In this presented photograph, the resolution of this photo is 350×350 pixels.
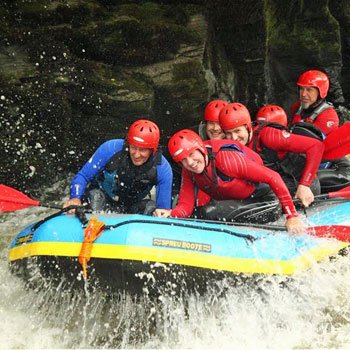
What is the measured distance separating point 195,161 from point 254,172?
515 mm

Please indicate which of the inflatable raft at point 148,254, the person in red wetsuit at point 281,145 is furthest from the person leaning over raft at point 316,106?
the inflatable raft at point 148,254

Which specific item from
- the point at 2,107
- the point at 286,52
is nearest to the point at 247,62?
the point at 286,52

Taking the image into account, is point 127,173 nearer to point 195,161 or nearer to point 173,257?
point 195,161

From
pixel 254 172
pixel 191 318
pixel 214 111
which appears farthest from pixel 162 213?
pixel 214 111

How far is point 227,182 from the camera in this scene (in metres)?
4.35

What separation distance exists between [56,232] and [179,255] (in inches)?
39.2

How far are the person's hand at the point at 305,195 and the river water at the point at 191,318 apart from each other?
2.07 ft

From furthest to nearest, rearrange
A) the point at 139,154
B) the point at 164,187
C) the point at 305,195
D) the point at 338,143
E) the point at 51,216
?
the point at 338,143 → the point at 164,187 → the point at 305,195 → the point at 139,154 → the point at 51,216

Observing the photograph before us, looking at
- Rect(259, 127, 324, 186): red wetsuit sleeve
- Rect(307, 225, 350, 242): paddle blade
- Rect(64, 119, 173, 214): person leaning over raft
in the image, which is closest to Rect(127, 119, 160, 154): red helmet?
Rect(64, 119, 173, 214): person leaning over raft

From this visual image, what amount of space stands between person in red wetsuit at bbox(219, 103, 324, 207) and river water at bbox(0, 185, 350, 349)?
0.90 metres

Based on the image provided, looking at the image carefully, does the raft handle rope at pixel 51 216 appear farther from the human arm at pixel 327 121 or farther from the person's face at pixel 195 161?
the human arm at pixel 327 121

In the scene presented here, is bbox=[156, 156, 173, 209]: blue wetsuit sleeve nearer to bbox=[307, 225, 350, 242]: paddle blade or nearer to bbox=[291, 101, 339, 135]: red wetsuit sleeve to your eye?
bbox=[307, 225, 350, 242]: paddle blade

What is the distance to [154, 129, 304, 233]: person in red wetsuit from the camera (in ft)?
13.7

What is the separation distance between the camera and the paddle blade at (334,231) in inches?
178
